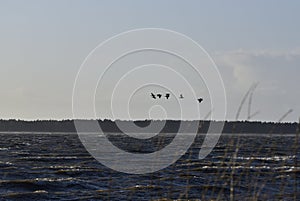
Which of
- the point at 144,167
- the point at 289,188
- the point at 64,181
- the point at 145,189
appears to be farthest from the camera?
the point at 144,167

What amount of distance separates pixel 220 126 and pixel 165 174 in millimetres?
18832

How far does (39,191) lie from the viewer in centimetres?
2316

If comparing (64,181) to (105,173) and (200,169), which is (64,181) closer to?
(105,173)

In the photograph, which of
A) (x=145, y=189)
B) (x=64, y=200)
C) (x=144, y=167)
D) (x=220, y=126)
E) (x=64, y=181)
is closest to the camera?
(x=220, y=126)

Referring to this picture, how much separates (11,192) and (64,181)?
4.07 m

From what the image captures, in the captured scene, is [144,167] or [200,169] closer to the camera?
[200,169]

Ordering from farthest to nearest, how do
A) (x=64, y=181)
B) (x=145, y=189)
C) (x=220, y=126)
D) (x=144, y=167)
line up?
(x=144, y=167), (x=64, y=181), (x=145, y=189), (x=220, y=126)

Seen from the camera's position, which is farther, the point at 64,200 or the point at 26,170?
the point at 26,170

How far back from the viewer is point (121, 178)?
2795 centimetres

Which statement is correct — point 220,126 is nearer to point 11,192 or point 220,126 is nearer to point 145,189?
point 145,189

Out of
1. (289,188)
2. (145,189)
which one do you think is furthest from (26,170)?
(289,188)

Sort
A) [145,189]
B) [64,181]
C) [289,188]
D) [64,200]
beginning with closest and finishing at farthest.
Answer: [64,200] < [145,189] < [289,188] < [64,181]

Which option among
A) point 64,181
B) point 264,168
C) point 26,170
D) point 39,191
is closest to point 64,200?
point 39,191

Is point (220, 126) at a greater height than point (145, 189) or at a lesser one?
greater
